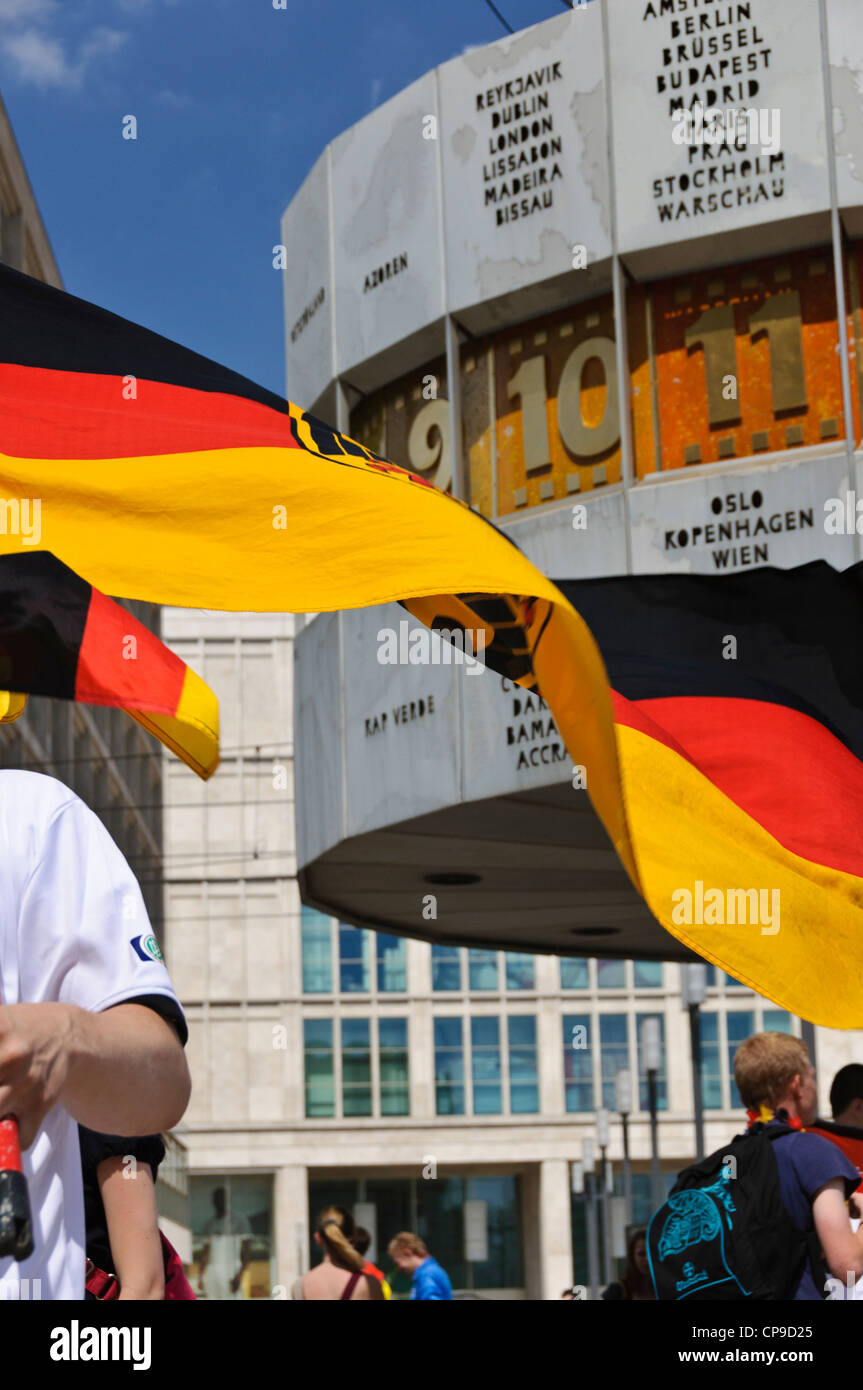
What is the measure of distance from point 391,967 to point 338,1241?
5200 centimetres

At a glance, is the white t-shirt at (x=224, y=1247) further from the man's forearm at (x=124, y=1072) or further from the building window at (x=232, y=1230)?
the man's forearm at (x=124, y=1072)

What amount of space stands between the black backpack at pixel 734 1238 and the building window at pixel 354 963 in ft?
184

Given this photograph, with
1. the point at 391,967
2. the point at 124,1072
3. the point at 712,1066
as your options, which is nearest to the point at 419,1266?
the point at 124,1072

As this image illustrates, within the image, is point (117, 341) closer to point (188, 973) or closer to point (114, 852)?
point (114, 852)

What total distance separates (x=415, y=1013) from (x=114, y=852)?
59129 mm

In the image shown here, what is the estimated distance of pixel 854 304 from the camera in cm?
908

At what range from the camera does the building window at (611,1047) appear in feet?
198

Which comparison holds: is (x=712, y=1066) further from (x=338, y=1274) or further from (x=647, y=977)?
(x=338, y=1274)

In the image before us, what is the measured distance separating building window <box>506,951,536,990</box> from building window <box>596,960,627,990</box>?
6.83 ft

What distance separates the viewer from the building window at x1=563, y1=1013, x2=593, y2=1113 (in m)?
59.8

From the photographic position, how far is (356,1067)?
5997cm

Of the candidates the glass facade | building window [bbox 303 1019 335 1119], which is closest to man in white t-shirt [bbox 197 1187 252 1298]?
the glass facade

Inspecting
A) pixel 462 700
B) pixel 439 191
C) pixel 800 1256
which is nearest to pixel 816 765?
pixel 800 1256

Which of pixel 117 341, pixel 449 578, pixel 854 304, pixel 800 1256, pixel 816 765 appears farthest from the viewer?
pixel 854 304
